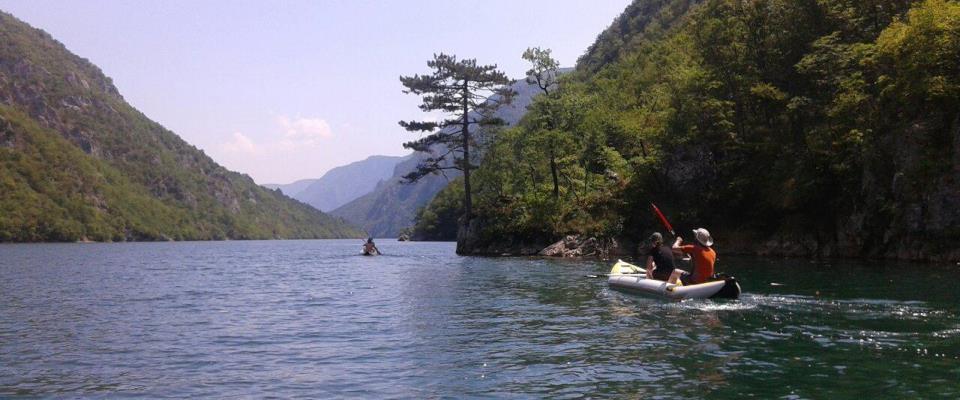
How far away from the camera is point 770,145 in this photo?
47.8m

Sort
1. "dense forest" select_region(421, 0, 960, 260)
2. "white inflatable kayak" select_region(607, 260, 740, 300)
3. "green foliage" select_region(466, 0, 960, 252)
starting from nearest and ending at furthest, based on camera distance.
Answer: "white inflatable kayak" select_region(607, 260, 740, 300)
"dense forest" select_region(421, 0, 960, 260)
"green foliage" select_region(466, 0, 960, 252)

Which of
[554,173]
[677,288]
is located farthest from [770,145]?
[677,288]

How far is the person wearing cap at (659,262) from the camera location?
906 inches

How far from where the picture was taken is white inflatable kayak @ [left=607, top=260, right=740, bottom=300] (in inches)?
782

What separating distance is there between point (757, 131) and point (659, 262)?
1240 inches

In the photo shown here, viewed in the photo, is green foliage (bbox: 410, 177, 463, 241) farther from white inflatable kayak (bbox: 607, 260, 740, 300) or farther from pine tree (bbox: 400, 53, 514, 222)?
white inflatable kayak (bbox: 607, 260, 740, 300)

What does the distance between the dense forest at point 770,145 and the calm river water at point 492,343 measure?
1354 centimetres

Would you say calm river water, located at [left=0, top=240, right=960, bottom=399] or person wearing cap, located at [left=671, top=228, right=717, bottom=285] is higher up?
person wearing cap, located at [left=671, top=228, right=717, bottom=285]

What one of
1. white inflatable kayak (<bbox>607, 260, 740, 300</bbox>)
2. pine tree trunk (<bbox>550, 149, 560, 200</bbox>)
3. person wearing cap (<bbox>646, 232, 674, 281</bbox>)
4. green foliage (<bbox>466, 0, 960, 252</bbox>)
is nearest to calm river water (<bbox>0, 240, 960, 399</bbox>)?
white inflatable kayak (<bbox>607, 260, 740, 300</bbox>)

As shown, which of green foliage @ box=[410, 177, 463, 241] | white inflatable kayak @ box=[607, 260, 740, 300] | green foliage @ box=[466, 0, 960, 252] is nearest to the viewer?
white inflatable kayak @ box=[607, 260, 740, 300]

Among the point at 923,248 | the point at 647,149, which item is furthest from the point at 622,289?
the point at 647,149

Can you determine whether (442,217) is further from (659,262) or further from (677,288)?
(677,288)

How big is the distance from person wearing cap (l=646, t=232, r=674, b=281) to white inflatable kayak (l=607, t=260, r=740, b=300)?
0.41 m

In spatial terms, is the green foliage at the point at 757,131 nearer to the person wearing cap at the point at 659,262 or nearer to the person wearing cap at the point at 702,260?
the person wearing cap at the point at 659,262
